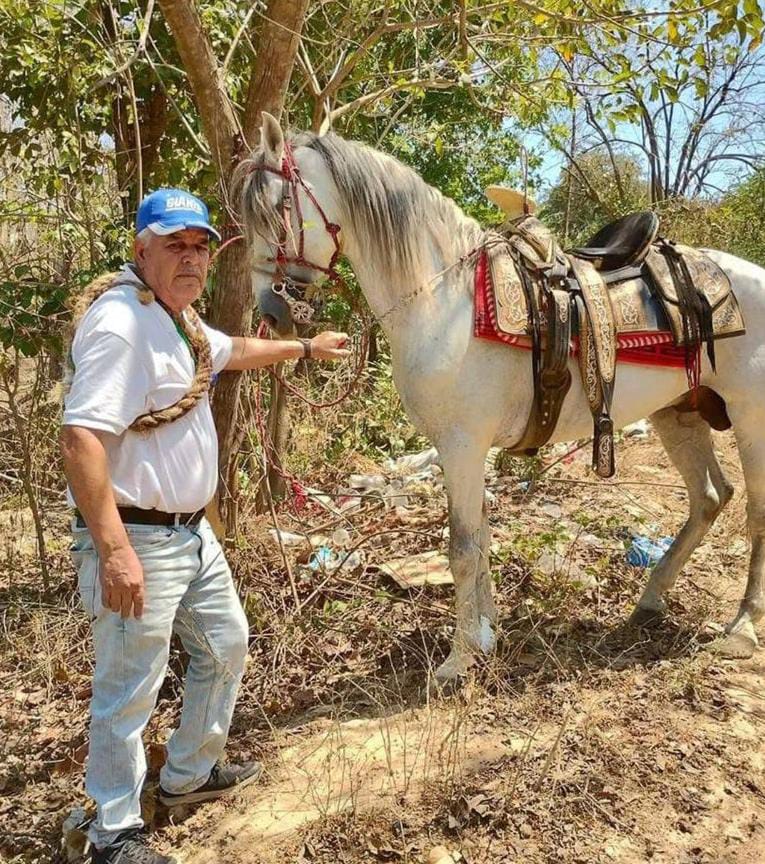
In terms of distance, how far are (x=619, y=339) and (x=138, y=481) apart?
6.90 feet

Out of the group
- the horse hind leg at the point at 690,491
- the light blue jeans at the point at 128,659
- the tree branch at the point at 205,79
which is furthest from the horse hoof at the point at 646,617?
the tree branch at the point at 205,79

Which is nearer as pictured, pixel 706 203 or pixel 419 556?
pixel 419 556

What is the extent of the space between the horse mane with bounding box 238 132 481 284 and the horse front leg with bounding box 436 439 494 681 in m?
0.74

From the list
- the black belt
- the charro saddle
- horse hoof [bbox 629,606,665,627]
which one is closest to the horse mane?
the charro saddle

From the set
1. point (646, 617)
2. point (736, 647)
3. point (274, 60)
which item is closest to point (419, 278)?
point (274, 60)

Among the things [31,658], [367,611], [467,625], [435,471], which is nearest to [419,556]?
[367,611]

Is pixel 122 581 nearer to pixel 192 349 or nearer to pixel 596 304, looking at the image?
pixel 192 349

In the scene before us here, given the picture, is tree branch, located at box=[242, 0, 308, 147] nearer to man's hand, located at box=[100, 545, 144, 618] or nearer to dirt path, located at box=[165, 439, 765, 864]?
man's hand, located at box=[100, 545, 144, 618]

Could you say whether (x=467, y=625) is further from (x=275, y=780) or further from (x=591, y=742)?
(x=275, y=780)

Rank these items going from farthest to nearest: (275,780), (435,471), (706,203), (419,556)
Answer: (706,203)
(435,471)
(419,556)
(275,780)

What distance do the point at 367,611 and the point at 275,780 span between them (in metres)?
1.12

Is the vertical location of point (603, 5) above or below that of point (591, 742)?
above

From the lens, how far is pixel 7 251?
4.30 meters

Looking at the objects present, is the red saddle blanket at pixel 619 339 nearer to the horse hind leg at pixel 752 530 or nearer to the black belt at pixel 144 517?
the horse hind leg at pixel 752 530
